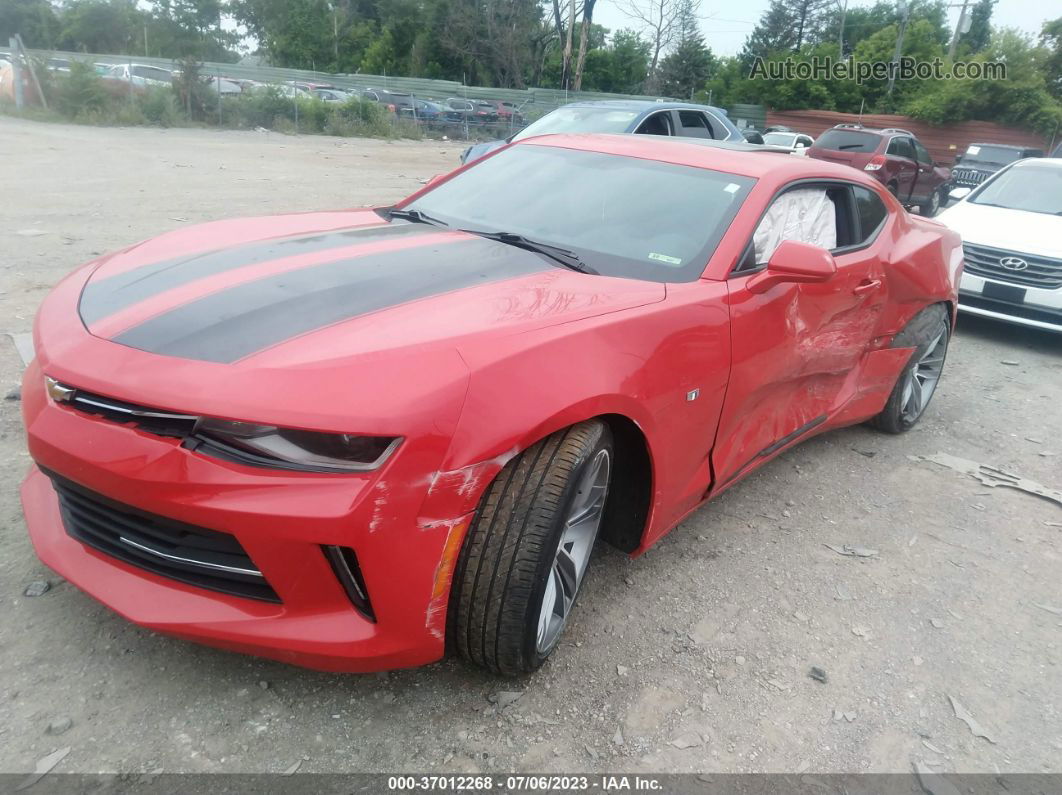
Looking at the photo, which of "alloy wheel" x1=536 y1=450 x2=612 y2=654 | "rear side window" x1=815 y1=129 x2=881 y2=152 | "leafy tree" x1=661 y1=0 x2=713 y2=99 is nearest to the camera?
"alloy wheel" x1=536 y1=450 x2=612 y2=654

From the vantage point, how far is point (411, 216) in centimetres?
341

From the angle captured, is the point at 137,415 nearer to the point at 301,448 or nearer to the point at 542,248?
the point at 301,448

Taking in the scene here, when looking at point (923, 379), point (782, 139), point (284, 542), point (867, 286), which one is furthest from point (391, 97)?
point (284, 542)

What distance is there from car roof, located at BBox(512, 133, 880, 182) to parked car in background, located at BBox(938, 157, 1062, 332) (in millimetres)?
3700

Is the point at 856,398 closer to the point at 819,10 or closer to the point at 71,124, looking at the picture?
the point at 71,124

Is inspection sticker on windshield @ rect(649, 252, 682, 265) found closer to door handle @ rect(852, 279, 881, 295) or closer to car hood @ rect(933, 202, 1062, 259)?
door handle @ rect(852, 279, 881, 295)

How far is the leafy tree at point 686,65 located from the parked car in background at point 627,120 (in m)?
39.4

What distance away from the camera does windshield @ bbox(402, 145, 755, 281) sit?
282cm

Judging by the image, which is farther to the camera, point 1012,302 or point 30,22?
point 30,22

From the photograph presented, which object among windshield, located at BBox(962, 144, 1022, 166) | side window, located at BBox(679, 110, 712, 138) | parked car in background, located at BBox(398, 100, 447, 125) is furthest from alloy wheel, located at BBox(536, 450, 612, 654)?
parked car in background, located at BBox(398, 100, 447, 125)

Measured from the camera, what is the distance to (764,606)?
9.18 ft

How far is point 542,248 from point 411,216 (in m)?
0.80

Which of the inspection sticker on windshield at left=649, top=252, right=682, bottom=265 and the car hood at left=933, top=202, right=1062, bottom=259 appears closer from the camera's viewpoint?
the inspection sticker on windshield at left=649, top=252, right=682, bottom=265

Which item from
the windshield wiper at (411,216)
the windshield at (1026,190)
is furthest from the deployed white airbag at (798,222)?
the windshield at (1026,190)
